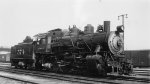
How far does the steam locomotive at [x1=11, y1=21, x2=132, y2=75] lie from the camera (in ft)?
47.5

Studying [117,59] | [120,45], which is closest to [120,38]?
[120,45]

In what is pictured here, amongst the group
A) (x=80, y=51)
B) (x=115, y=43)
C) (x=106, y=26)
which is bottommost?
(x=80, y=51)

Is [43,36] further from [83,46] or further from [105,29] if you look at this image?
[105,29]

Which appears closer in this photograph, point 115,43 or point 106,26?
point 106,26

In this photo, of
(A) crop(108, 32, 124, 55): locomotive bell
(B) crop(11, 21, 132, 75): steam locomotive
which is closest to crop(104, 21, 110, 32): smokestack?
(B) crop(11, 21, 132, 75): steam locomotive

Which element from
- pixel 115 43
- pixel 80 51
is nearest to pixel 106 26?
pixel 115 43

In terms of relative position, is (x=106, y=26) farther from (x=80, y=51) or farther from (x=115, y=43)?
(x=80, y=51)

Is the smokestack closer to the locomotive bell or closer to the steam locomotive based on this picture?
the steam locomotive

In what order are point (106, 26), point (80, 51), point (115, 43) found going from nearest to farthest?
point (106, 26) < point (115, 43) < point (80, 51)

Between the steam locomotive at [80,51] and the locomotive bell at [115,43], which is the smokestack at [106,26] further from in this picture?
the locomotive bell at [115,43]

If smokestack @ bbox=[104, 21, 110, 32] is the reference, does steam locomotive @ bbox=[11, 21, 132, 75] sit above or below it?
below

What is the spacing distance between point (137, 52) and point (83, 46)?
50.4 feet

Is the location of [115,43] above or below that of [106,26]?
below

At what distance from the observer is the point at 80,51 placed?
53.4 feet
